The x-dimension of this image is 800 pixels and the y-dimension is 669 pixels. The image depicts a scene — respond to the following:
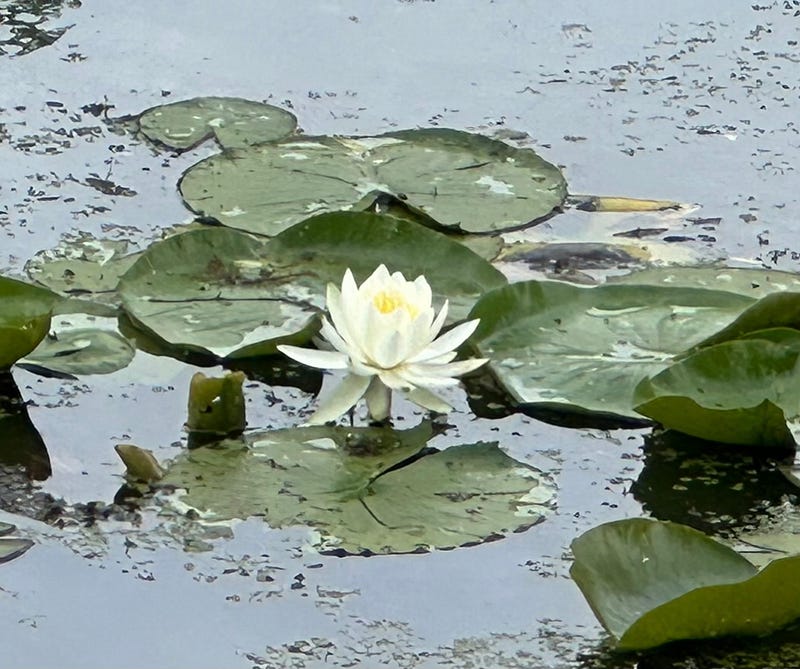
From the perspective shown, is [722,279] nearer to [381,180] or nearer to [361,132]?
[381,180]

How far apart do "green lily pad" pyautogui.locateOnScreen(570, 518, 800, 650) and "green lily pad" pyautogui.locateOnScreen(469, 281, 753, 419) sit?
1.23 feet

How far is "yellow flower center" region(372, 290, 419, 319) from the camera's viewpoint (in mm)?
2139

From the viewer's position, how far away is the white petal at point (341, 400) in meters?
2.14

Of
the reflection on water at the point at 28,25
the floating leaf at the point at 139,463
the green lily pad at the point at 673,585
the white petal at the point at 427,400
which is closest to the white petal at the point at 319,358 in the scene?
the white petal at the point at 427,400

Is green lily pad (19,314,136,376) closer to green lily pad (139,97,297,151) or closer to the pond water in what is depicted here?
the pond water

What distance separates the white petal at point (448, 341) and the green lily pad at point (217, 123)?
2.87 feet

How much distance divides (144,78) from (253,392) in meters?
1.21

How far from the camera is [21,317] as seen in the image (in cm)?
225

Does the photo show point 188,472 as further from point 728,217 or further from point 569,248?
point 728,217

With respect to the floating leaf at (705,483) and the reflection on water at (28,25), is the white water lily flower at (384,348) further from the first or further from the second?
the reflection on water at (28,25)

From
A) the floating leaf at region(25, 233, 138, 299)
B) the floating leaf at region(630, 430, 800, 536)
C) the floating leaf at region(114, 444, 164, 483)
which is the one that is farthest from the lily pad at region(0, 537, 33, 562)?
the floating leaf at region(630, 430, 800, 536)

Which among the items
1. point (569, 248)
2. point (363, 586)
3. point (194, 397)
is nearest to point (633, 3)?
point (569, 248)

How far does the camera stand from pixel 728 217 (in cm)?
277

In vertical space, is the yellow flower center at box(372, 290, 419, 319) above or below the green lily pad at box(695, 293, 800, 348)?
above
